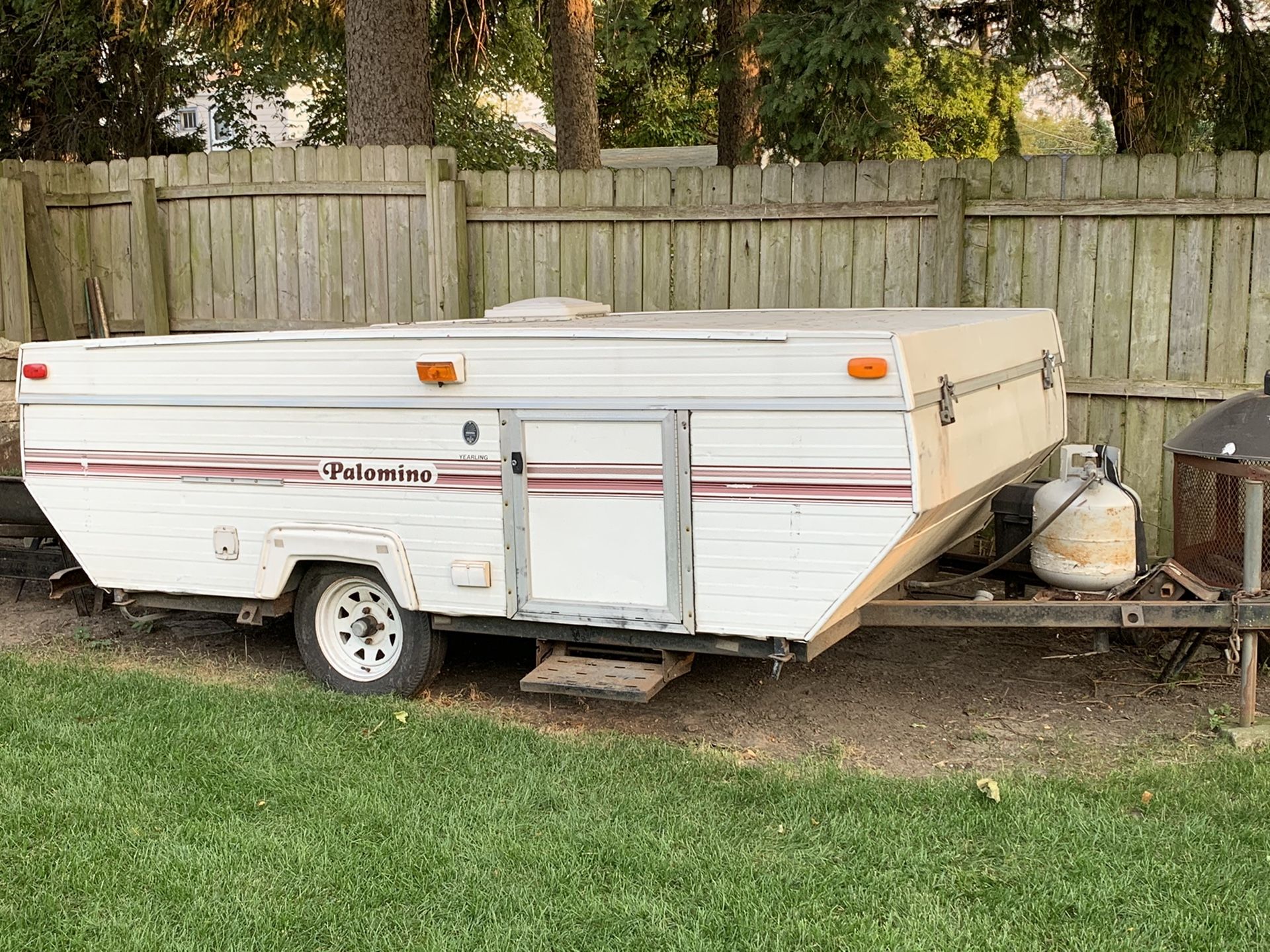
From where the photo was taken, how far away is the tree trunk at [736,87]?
12289 mm

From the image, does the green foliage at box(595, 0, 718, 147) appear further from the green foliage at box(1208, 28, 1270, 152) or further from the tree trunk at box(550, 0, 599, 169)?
the green foliage at box(1208, 28, 1270, 152)

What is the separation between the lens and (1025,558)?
6.36m

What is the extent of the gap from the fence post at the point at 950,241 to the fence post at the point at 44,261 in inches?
246

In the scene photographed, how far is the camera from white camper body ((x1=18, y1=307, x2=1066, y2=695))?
5.15 meters

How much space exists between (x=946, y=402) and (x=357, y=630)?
2.96 metres

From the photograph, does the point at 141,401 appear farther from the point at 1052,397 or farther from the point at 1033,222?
the point at 1033,222

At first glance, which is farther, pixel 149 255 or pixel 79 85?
pixel 79 85

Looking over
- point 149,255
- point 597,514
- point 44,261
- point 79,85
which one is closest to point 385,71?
point 149,255

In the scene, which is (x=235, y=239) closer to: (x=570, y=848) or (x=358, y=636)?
(x=358, y=636)

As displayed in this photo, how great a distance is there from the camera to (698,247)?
8.48 meters

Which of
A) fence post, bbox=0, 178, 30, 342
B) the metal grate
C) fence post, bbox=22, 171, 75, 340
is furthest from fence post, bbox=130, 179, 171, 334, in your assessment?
the metal grate

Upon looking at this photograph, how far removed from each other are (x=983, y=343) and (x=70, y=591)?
495 centimetres

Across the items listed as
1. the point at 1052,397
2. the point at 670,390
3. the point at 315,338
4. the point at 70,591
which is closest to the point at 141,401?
the point at 315,338

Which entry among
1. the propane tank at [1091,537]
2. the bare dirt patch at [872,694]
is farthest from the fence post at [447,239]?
the propane tank at [1091,537]
